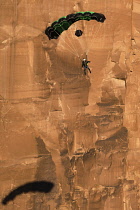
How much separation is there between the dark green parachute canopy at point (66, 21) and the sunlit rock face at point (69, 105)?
0.69 feet

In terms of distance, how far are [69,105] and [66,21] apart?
2639 mm

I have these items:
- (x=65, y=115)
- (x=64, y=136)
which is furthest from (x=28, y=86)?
(x=64, y=136)

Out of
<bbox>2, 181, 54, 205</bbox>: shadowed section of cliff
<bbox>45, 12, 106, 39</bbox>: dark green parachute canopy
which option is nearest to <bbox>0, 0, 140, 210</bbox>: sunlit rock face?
<bbox>2, 181, 54, 205</bbox>: shadowed section of cliff

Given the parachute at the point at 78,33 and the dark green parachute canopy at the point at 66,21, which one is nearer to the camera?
the dark green parachute canopy at the point at 66,21

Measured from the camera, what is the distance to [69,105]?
618cm

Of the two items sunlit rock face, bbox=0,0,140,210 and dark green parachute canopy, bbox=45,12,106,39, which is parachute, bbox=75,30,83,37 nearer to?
sunlit rock face, bbox=0,0,140,210

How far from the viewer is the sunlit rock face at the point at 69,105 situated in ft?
19.7

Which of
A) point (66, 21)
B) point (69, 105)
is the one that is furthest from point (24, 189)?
point (66, 21)

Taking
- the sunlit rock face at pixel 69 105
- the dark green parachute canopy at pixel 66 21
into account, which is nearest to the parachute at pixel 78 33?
the sunlit rock face at pixel 69 105

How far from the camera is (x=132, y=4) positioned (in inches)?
245

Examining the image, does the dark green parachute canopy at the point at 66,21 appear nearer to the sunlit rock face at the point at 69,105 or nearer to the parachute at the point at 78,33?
the sunlit rock face at the point at 69,105

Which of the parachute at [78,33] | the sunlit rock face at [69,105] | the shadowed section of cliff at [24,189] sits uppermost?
the parachute at [78,33]

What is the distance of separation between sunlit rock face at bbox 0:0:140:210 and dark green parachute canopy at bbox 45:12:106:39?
0.69ft

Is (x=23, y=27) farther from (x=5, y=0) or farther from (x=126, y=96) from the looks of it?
(x=126, y=96)
